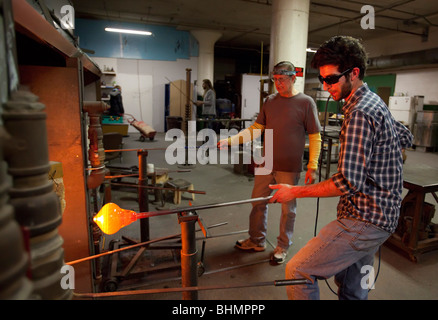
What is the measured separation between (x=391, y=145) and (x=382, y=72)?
14.4 metres

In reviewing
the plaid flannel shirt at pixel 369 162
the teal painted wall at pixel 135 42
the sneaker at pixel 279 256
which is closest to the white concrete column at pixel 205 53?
the teal painted wall at pixel 135 42

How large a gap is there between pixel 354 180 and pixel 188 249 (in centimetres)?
88

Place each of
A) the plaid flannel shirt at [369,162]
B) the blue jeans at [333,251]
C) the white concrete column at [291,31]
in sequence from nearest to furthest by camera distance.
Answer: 1. the plaid flannel shirt at [369,162]
2. the blue jeans at [333,251]
3. the white concrete column at [291,31]

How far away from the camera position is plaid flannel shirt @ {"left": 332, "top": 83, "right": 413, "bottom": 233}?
59.1 inches

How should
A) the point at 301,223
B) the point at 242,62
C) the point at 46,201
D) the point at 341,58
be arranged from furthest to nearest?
the point at 242,62 < the point at 301,223 < the point at 341,58 < the point at 46,201

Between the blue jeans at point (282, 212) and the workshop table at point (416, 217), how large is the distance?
1280 mm

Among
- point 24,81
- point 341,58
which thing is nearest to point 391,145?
point 341,58

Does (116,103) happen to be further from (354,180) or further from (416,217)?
(354,180)

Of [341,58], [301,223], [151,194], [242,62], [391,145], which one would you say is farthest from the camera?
[242,62]

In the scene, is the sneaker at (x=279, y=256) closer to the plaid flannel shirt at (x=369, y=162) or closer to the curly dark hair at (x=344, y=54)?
the plaid flannel shirt at (x=369, y=162)

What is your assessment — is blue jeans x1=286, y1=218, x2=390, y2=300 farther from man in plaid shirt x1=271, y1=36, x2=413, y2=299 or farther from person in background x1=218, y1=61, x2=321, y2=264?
person in background x1=218, y1=61, x2=321, y2=264

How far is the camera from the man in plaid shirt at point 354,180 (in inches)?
59.6

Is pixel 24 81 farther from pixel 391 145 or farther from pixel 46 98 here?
pixel 391 145

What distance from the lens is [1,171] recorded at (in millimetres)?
604
